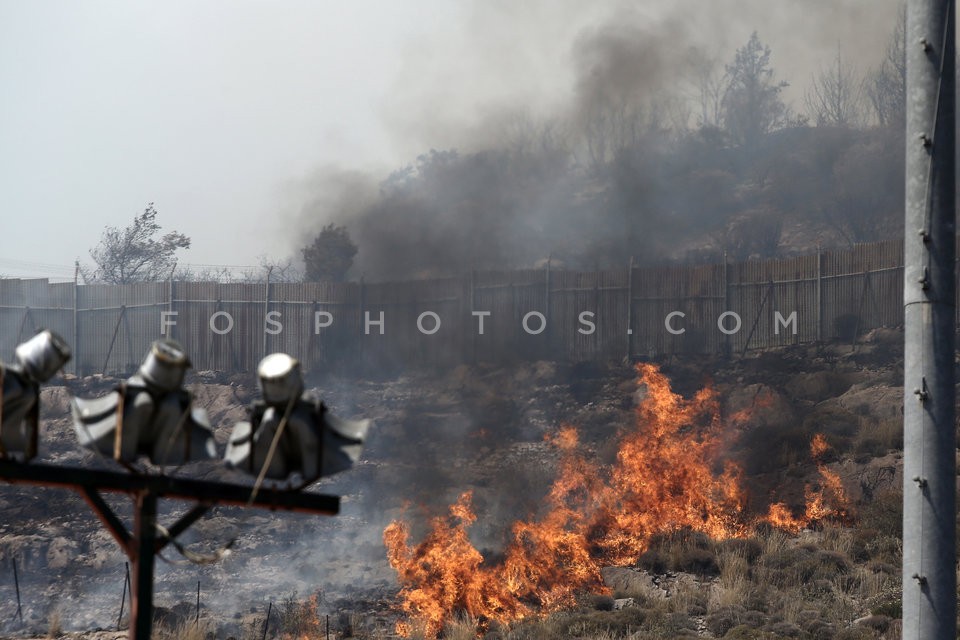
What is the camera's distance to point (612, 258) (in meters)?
46.0

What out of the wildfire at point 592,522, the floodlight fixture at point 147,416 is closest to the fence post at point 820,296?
the wildfire at point 592,522

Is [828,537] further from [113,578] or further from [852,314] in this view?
[113,578]

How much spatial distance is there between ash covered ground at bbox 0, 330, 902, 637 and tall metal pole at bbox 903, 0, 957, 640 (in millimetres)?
14682

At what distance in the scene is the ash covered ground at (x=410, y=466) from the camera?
72.0 feet

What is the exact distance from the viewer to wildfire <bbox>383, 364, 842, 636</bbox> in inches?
798

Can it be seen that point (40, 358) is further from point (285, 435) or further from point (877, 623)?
point (877, 623)

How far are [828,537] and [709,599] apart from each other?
12.0 feet

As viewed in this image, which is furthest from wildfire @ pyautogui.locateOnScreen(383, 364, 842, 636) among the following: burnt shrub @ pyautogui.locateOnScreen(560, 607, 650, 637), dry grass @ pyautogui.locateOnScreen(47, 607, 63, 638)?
dry grass @ pyautogui.locateOnScreen(47, 607, 63, 638)

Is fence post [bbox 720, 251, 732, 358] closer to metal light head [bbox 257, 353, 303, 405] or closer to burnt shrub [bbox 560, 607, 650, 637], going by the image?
burnt shrub [bbox 560, 607, 650, 637]

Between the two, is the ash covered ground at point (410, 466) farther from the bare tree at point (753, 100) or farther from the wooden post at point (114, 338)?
the bare tree at point (753, 100)

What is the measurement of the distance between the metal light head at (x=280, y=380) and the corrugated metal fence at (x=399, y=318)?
87.3 feet

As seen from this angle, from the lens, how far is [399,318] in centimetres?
3388

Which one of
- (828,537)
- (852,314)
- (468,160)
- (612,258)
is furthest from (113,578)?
(468,160)

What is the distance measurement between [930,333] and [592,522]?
59.8ft
